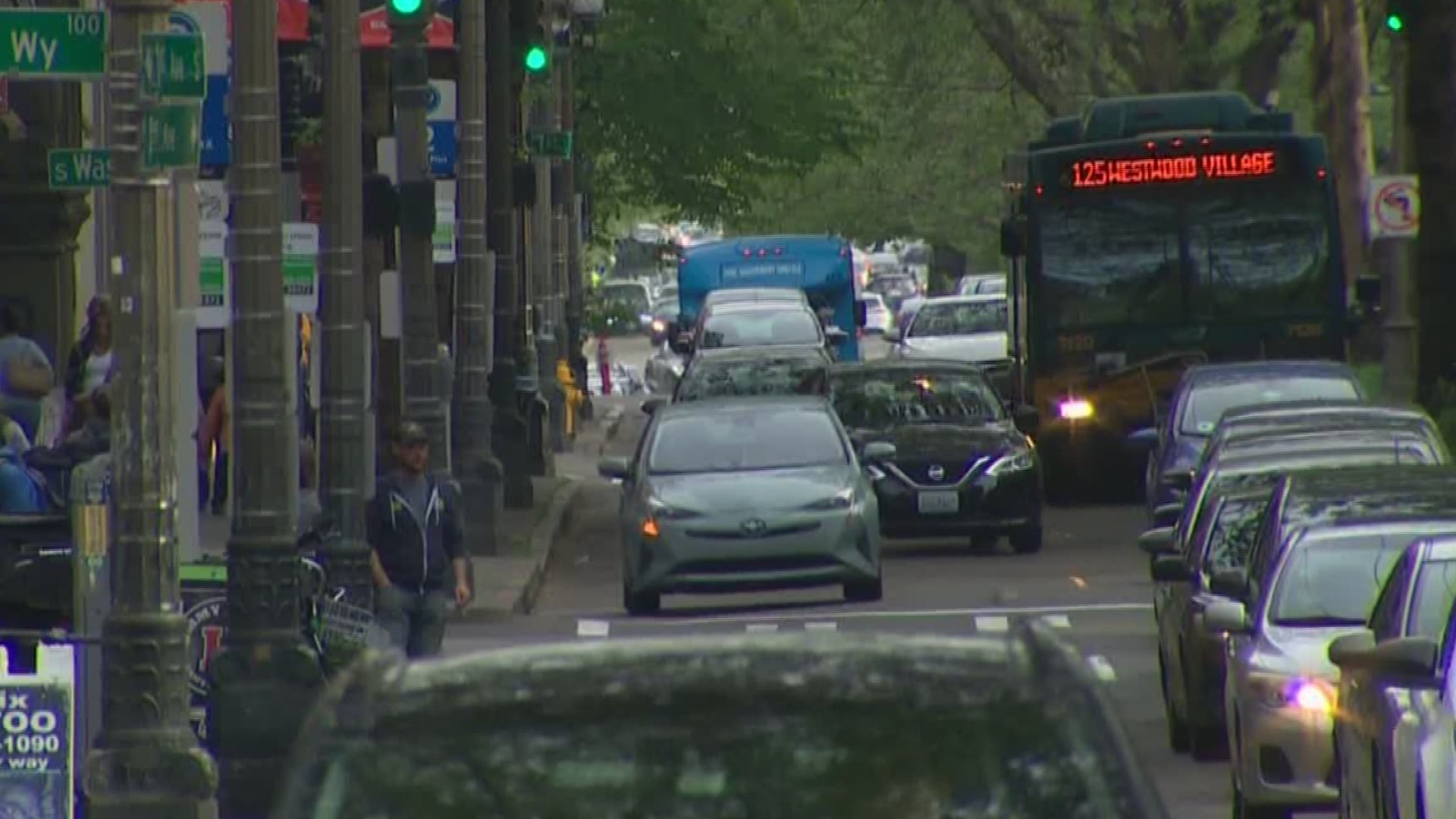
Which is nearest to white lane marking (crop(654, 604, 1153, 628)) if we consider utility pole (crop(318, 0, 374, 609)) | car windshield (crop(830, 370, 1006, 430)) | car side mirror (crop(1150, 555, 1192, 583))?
utility pole (crop(318, 0, 374, 609))

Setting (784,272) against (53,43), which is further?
(784,272)

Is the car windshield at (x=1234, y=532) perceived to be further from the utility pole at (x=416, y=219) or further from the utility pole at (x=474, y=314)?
the utility pole at (x=474, y=314)

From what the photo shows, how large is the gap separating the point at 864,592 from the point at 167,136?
11971 millimetres

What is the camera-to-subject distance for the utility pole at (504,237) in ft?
109

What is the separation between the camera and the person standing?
18.4 meters

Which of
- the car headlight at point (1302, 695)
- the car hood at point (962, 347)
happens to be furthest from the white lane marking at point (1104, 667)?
the car hood at point (962, 347)

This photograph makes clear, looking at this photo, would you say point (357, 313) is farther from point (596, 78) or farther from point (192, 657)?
Result: point (596, 78)

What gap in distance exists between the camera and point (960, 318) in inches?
2083

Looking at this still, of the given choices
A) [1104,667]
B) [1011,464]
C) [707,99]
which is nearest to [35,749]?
[1104,667]

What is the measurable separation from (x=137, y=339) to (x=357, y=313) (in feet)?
19.6

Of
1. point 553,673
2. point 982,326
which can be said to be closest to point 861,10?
point 982,326

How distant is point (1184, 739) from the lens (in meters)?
17.3

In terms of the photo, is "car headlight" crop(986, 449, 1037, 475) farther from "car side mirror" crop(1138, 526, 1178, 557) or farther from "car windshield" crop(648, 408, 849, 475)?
"car side mirror" crop(1138, 526, 1178, 557)

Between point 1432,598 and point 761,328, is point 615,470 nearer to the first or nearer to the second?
point 1432,598
